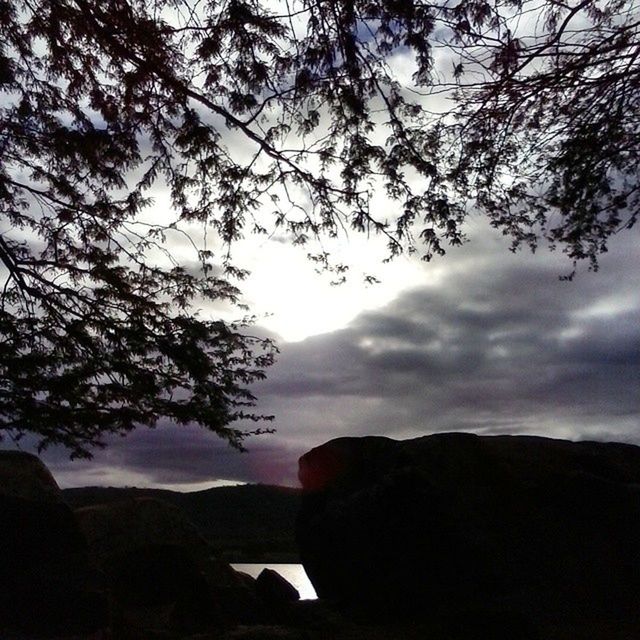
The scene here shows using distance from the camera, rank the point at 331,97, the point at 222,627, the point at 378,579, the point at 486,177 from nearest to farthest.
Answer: the point at 378,579
the point at 222,627
the point at 331,97
the point at 486,177

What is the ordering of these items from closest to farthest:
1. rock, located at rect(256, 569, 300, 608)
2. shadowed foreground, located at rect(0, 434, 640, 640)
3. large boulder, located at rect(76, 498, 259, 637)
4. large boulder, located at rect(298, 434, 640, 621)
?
shadowed foreground, located at rect(0, 434, 640, 640), large boulder, located at rect(298, 434, 640, 621), large boulder, located at rect(76, 498, 259, 637), rock, located at rect(256, 569, 300, 608)

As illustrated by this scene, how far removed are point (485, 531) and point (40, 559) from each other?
12.2 ft

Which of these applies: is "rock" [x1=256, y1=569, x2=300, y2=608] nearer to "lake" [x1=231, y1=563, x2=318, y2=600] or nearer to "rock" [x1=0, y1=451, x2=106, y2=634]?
"lake" [x1=231, y1=563, x2=318, y2=600]

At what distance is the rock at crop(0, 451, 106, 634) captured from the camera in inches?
193

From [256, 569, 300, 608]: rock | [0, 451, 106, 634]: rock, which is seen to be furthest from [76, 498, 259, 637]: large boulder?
[0, 451, 106, 634]: rock

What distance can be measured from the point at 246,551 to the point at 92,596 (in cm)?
2571

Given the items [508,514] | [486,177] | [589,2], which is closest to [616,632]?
[508,514]

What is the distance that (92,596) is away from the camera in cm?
509

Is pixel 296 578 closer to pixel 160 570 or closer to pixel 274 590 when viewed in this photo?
pixel 274 590

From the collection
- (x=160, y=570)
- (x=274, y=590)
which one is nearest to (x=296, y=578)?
(x=274, y=590)

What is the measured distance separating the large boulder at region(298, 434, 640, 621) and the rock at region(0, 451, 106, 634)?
2267 millimetres

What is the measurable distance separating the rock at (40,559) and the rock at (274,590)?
2688mm

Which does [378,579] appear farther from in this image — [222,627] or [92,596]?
[92,596]

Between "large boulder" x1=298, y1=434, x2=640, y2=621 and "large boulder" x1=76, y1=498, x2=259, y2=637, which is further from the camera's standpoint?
"large boulder" x1=76, y1=498, x2=259, y2=637
